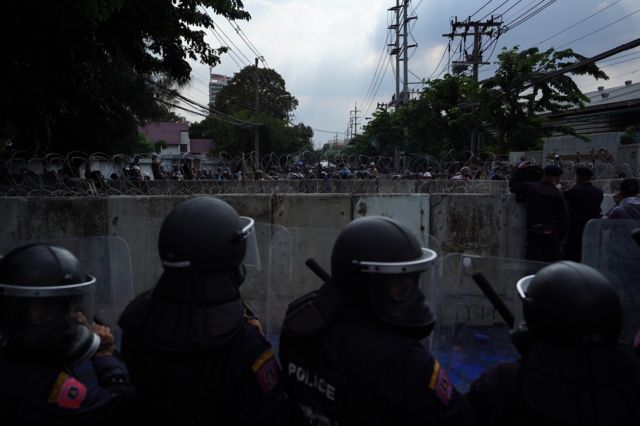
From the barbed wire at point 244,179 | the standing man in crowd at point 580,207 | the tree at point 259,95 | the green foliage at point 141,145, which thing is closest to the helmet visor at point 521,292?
the standing man in crowd at point 580,207

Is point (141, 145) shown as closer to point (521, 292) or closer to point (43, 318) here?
point (43, 318)

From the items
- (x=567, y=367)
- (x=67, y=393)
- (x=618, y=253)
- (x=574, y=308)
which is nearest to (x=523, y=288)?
(x=574, y=308)

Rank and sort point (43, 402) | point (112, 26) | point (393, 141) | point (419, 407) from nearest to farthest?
point (419, 407) < point (43, 402) < point (112, 26) < point (393, 141)

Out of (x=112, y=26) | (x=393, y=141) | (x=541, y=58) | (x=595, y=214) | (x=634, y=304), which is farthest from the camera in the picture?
(x=393, y=141)

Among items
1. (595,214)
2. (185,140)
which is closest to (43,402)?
(595,214)

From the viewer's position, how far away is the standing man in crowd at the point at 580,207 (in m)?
5.93

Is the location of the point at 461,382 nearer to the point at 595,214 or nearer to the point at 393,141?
the point at 595,214

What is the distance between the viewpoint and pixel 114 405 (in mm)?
1861

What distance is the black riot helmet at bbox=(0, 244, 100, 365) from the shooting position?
1.77 meters

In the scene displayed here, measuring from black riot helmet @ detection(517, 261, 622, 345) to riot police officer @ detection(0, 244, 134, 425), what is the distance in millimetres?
1549

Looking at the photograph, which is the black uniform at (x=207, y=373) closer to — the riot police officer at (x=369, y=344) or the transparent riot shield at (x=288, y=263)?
the riot police officer at (x=369, y=344)

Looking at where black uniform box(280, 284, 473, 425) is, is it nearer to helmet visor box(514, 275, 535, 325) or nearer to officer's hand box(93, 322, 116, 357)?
helmet visor box(514, 275, 535, 325)

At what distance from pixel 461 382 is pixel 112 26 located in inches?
340

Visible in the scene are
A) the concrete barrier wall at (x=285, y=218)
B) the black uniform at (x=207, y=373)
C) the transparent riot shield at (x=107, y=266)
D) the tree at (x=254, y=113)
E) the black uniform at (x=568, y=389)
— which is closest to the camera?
the black uniform at (x=568, y=389)
